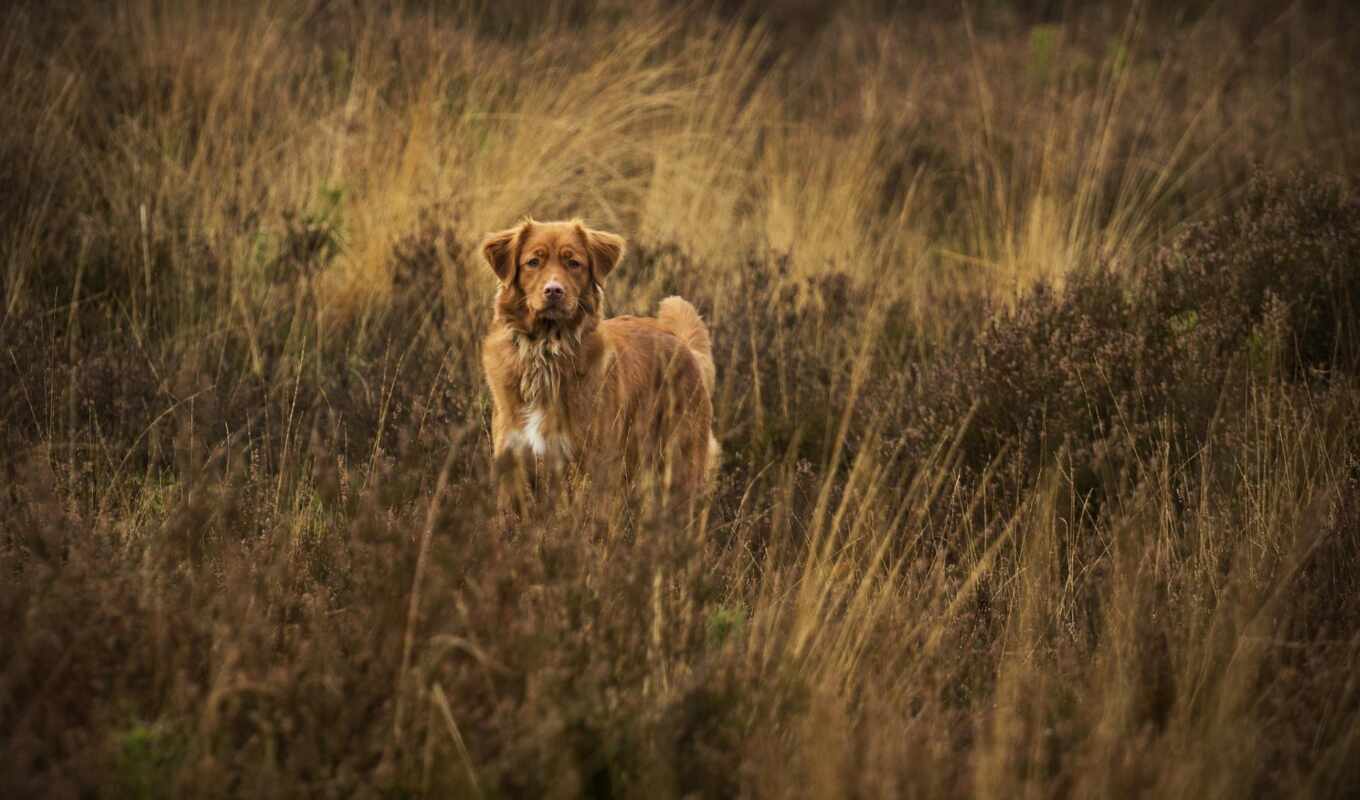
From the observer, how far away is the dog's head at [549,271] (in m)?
3.62

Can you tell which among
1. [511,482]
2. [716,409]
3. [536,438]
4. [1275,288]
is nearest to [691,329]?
[716,409]

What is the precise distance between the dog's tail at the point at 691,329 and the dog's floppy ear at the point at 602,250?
40 centimetres

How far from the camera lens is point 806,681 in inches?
87.1

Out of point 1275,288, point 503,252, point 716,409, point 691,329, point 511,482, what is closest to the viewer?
point 511,482

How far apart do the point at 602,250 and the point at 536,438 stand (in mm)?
738

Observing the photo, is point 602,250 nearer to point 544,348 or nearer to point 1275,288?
point 544,348

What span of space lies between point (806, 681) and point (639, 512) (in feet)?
2.32

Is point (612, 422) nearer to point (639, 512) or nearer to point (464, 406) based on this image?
point (464, 406)

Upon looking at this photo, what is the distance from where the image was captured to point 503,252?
12.6 ft

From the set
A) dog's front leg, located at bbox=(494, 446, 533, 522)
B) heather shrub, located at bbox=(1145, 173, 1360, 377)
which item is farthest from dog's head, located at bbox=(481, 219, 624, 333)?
heather shrub, located at bbox=(1145, 173, 1360, 377)

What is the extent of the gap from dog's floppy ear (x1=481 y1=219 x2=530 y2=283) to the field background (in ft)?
1.46

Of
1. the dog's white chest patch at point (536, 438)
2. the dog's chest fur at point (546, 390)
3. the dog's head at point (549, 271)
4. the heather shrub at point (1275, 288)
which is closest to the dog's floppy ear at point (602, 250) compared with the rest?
the dog's head at point (549, 271)

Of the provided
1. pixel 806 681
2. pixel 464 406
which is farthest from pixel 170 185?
pixel 806 681

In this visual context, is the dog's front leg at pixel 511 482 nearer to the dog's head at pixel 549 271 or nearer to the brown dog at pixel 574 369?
the brown dog at pixel 574 369
